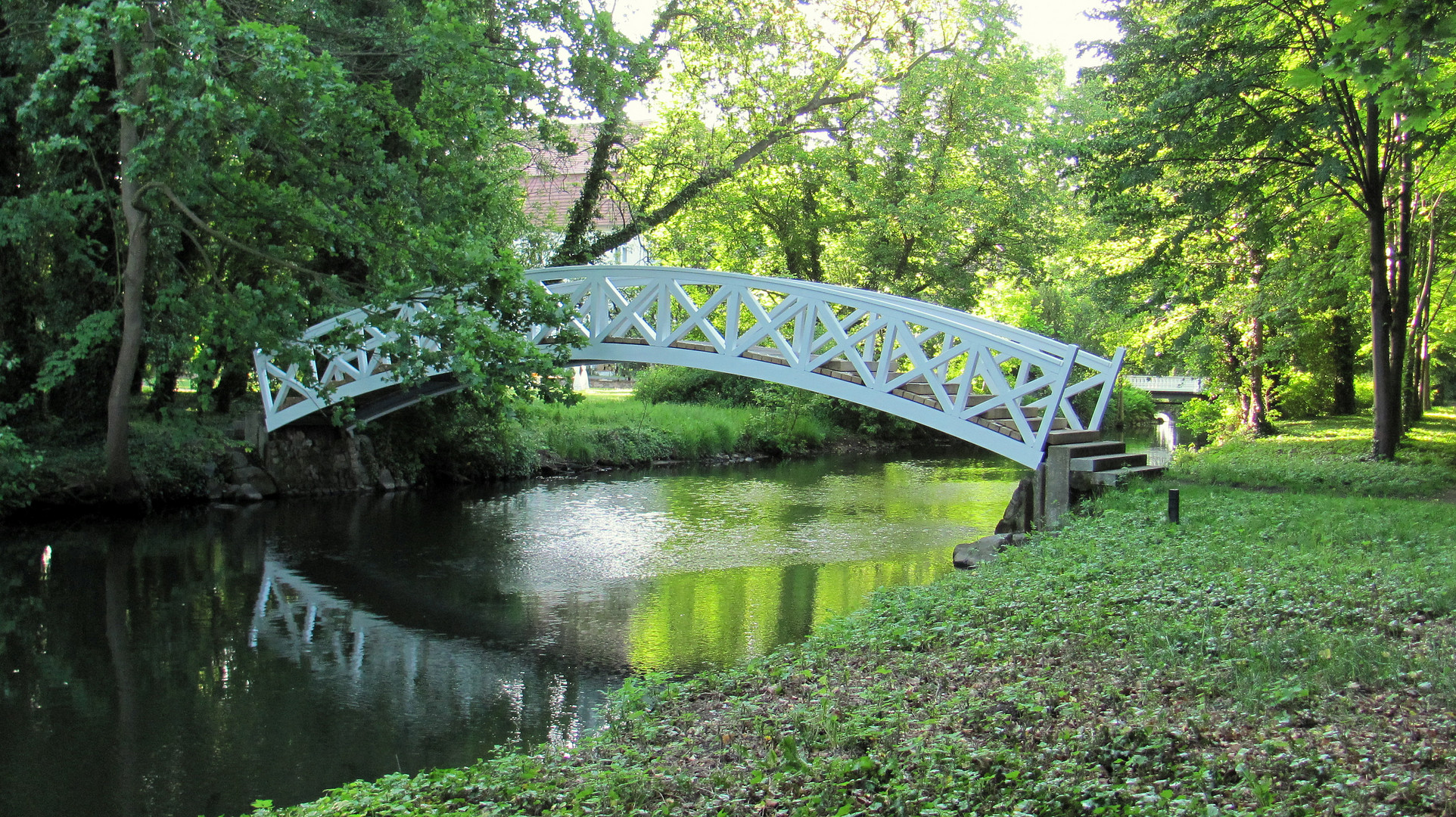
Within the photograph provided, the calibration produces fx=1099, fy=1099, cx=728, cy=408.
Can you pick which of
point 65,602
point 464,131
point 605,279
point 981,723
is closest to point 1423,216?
point 605,279

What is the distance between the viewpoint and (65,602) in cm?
1010

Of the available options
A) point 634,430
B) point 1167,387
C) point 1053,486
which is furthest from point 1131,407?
point 1053,486

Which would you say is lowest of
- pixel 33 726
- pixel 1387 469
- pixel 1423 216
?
pixel 33 726

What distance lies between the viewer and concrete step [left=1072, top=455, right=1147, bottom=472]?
36.7ft

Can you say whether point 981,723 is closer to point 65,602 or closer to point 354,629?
point 354,629

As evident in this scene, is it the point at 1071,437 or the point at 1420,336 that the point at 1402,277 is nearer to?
the point at 1071,437

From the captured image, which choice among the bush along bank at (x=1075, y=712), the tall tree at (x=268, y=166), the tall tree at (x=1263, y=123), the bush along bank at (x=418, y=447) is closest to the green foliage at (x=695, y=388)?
the bush along bank at (x=418, y=447)

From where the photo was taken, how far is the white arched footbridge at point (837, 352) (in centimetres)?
1127

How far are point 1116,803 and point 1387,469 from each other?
394 inches

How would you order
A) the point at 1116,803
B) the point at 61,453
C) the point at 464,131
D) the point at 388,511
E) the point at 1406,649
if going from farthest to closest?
the point at 388,511 → the point at 61,453 → the point at 464,131 → the point at 1406,649 → the point at 1116,803

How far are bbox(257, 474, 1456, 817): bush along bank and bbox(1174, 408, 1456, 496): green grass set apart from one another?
405 cm

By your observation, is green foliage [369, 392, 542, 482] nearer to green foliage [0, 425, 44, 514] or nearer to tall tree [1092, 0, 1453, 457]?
green foliage [0, 425, 44, 514]

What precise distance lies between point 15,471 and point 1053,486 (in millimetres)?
11757

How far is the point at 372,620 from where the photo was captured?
9.91 metres
